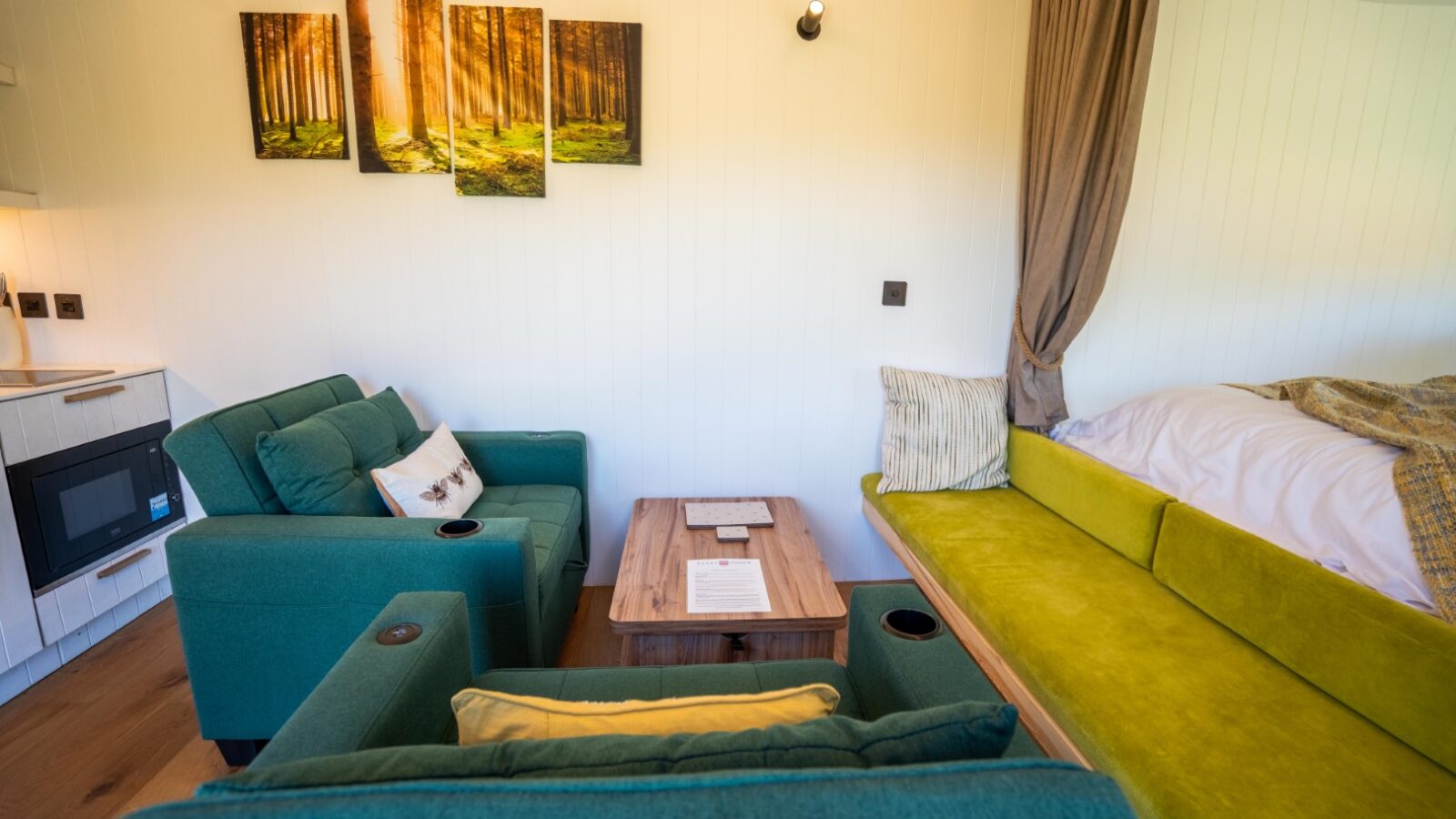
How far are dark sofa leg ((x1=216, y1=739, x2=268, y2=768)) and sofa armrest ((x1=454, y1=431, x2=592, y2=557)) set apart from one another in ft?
3.37

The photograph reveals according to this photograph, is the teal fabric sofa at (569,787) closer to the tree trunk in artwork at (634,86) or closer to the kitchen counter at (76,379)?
the kitchen counter at (76,379)

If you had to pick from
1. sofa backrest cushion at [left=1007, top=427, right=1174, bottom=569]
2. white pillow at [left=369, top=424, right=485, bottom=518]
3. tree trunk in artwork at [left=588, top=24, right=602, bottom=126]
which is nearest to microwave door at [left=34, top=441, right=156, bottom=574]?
white pillow at [left=369, top=424, right=485, bottom=518]

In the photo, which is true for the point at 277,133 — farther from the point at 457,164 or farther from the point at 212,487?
the point at 212,487

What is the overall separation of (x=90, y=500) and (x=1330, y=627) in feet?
11.4

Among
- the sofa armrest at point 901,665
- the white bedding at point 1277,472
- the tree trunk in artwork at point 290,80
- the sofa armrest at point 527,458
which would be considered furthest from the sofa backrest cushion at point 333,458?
the white bedding at point 1277,472

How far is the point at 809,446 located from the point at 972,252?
1.03 meters

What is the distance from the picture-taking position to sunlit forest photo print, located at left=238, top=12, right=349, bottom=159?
2.29m

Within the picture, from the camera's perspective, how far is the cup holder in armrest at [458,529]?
160 cm

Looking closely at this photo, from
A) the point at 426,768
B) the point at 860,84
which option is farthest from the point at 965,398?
the point at 426,768

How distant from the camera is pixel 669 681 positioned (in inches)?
52.3

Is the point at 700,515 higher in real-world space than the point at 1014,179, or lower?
lower

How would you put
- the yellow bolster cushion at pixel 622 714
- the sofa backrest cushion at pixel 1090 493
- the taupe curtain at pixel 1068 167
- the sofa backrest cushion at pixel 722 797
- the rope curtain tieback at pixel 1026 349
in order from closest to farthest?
the sofa backrest cushion at pixel 722 797 < the yellow bolster cushion at pixel 622 714 < the sofa backrest cushion at pixel 1090 493 < the taupe curtain at pixel 1068 167 < the rope curtain tieback at pixel 1026 349

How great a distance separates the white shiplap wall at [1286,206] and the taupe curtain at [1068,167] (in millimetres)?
294

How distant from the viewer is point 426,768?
26.4 inches
